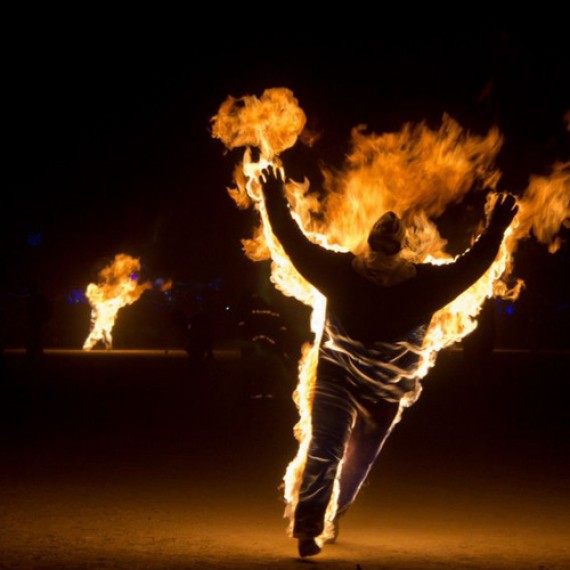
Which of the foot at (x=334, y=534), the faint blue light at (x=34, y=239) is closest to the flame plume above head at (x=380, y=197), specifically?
the foot at (x=334, y=534)

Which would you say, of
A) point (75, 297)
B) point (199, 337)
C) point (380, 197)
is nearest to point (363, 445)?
point (380, 197)

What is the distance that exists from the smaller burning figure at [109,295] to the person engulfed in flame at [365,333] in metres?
43.6

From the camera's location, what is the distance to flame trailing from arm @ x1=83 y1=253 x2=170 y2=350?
52.2 m

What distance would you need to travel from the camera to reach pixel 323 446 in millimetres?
7910

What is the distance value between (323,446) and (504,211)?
1.89 meters

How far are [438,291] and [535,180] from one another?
205 centimetres

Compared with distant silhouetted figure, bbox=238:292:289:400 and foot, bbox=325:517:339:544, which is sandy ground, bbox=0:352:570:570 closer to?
foot, bbox=325:517:339:544

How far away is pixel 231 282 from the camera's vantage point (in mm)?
72125

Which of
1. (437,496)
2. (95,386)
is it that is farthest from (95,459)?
(95,386)

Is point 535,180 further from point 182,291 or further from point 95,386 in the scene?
point 182,291

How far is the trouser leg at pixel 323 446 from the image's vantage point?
784cm

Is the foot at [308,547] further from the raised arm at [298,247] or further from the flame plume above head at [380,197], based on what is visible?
the raised arm at [298,247]

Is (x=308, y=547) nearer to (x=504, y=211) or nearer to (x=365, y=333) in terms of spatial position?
(x=365, y=333)

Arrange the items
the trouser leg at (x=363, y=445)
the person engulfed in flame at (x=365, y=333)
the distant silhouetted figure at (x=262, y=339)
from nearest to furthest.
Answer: the person engulfed in flame at (x=365, y=333), the trouser leg at (x=363, y=445), the distant silhouetted figure at (x=262, y=339)
